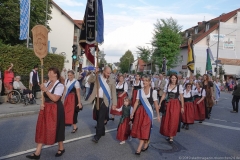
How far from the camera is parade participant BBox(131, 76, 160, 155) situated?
6.39 metres

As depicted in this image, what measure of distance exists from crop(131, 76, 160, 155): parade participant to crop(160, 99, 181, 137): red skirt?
1.11 m

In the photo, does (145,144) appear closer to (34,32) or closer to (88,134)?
(88,134)

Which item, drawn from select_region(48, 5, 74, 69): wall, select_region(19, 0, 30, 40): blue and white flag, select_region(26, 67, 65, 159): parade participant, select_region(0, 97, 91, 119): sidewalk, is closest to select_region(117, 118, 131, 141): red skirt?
select_region(26, 67, 65, 159): parade participant

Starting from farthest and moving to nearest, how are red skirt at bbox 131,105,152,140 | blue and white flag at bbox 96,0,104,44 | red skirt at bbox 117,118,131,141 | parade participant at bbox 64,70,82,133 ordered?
parade participant at bbox 64,70,82,133 → blue and white flag at bbox 96,0,104,44 → red skirt at bbox 117,118,131,141 → red skirt at bbox 131,105,152,140

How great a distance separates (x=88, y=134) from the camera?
8.09 m

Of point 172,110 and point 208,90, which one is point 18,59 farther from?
point 172,110

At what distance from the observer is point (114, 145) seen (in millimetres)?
7090

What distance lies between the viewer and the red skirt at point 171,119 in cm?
765

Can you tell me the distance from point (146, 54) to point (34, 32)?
44.8 m

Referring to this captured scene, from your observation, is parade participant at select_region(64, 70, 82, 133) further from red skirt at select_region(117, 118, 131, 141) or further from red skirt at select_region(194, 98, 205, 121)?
red skirt at select_region(194, 98, 205, 121)

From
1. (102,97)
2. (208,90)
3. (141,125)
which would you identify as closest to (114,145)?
(141,125)

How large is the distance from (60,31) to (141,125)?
131 feet

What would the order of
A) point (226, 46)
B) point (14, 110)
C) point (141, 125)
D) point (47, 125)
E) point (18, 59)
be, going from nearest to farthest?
point (47, 125), point (141, 125), point (14, 110), point (18, 59), point (226, 46)

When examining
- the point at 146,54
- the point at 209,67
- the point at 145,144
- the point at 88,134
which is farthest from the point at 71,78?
the point at 146,54
